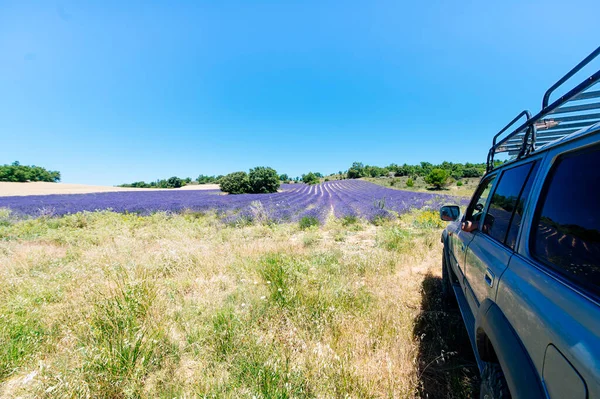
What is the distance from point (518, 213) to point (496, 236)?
1.16ft

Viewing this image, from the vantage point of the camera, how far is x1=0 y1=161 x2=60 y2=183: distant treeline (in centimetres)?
4391

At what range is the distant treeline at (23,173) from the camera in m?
43.9

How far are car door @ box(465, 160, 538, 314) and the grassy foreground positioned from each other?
822mm

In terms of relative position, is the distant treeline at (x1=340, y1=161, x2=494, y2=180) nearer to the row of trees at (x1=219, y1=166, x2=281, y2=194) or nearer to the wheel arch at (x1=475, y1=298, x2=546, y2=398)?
the row of trees at (x1=219, y1=166, x2=281, y2=194)

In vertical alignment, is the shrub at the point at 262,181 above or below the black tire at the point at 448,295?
above

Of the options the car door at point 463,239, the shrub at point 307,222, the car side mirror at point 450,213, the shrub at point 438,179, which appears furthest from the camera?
the shrub at point 438,179

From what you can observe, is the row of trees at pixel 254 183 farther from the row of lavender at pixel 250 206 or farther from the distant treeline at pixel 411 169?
the distant treeline at pixel 411 169

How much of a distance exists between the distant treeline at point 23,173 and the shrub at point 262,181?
5220 cm

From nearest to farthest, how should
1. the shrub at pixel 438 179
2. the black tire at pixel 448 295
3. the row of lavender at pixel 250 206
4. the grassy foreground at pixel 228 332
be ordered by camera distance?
1. the grassy foreground at pixel 228 332
2. the black tire at pixel 448 295
3. the row of lavender at pixel 250 206
4. the shrub at pixel 438 179

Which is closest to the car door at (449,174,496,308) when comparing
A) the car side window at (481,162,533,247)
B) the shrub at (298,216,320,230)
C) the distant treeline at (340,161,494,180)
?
the car side window at (481,162,533,247)

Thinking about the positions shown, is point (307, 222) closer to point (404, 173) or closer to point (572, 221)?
point (572, 221)

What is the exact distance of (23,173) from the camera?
4584cm

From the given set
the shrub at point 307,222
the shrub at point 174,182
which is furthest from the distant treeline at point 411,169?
the shrub at point 307,222

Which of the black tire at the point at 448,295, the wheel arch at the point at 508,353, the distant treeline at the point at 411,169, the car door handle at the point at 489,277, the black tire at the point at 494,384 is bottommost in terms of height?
the black tire at the point at 448,295
